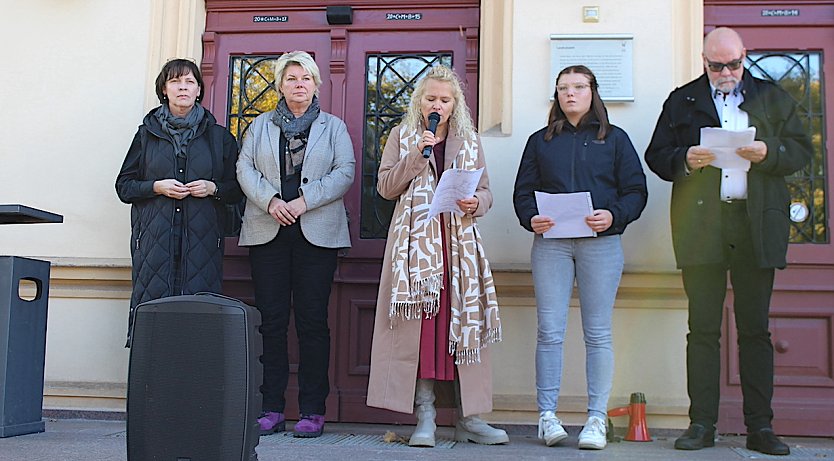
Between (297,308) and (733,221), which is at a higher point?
(733,221)

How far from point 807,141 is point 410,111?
1918 mm

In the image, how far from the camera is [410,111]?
4648 mm

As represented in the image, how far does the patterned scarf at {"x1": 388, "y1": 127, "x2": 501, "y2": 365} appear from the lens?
4.38 metres

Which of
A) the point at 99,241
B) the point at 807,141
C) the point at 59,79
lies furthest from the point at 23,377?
the point at 807,141

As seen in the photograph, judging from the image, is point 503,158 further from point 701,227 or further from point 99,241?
point 99,241

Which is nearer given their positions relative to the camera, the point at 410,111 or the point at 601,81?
the point at 410,111

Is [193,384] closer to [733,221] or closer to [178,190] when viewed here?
[178,190]

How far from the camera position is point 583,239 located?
445 centimetres

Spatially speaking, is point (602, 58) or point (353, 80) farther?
point (353, 80)

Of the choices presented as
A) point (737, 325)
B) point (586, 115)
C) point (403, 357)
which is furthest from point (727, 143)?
point (403, 357)

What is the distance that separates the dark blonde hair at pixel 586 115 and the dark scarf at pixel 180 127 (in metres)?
1.85

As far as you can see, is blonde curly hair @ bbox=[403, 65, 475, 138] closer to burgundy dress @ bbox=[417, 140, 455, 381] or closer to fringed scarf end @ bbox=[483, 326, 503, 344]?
burgundy dress @ bbox=[417, 140, 455, 381]

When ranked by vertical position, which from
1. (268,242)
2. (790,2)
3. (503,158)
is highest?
(790,2)

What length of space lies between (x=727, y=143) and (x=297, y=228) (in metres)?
2.15
